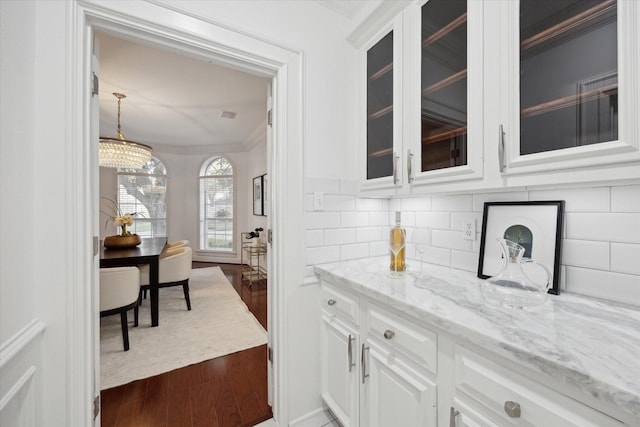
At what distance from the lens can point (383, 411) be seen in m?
1.11

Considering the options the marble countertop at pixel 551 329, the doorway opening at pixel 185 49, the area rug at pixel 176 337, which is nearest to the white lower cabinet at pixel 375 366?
the marble countertop at pixel 551 329

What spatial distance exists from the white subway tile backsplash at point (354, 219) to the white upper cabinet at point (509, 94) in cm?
33

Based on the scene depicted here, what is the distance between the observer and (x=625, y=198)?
0.94 meters

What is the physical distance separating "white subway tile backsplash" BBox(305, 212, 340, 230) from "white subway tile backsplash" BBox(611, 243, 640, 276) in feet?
4.00

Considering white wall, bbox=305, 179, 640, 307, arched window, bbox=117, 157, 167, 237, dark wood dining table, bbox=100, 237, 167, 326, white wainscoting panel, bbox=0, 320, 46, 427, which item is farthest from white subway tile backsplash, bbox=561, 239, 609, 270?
arched window, bbox=117, 157, 167, 237

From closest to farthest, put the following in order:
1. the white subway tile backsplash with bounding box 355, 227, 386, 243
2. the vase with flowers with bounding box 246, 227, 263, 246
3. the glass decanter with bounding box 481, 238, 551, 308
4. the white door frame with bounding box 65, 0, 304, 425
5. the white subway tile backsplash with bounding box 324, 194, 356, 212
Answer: the glass decanter with bounding box 481, 238, 551, 308 → the white door frame with bounding box 65, 0, 304, 425 → the white subway tile backsplash with bounding box 324, 194, 356, 212 → the white subway tile backsplash with bounding box 355, 227, 386, 243 → the vase with flowers with bounding box 246, 227, 263, 246

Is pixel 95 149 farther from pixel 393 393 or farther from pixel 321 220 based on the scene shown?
pixel 393 393

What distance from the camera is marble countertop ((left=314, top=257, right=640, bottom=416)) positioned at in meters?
0.54

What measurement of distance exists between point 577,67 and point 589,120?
184 mm

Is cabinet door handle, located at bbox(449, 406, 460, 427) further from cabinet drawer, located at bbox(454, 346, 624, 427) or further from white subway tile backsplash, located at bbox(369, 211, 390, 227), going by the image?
white subway tile backsplash, located at bbox(369, 211, 390, 227)

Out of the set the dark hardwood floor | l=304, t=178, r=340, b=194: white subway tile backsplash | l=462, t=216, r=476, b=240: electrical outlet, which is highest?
l=304, t=178, r=340, b=194: white subway tile backsplash

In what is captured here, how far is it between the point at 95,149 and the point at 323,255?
1.26m

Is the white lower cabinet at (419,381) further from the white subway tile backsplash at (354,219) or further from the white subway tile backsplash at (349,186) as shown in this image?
the white subway tile backsplash at (349,186)

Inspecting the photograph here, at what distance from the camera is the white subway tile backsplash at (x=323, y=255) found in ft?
5.20
